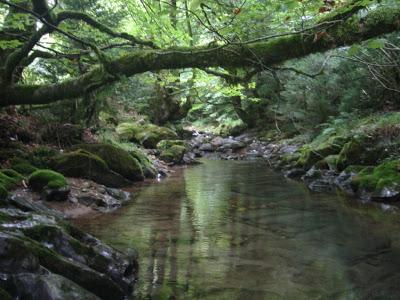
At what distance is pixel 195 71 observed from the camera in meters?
10.7

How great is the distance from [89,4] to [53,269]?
12233 millimetres

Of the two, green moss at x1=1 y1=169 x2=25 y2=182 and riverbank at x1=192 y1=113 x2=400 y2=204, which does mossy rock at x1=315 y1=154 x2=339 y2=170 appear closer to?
riverbank at x1=192 y1=113 x2=400 y2=204

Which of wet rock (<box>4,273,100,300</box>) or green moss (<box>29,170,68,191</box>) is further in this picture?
green moss (<box>29,170,68,191</box>)

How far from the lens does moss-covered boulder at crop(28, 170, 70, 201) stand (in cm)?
868

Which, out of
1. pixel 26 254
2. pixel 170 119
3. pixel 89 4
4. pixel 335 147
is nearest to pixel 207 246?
pixel 26 254

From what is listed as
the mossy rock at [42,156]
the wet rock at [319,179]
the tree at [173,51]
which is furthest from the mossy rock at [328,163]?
the mossy rock at [42,156]

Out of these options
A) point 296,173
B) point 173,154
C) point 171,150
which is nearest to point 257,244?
point 296,173

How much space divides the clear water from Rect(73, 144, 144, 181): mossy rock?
4.69ft

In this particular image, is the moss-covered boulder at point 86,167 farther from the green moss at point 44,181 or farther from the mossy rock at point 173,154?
the mossy rock at point 173,154

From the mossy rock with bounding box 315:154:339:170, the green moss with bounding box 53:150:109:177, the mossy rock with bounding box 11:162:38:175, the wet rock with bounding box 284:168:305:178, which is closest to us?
the mossy rock with bounding box 11:162:38:175

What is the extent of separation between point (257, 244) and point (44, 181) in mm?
4601

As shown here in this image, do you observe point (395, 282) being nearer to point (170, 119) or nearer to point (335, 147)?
point (335, 147)

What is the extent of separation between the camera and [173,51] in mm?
6043

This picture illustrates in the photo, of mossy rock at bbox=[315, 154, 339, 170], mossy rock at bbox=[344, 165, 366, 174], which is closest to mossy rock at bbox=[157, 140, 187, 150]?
mossy rock at bbox=[315, 154, 339, 170]
